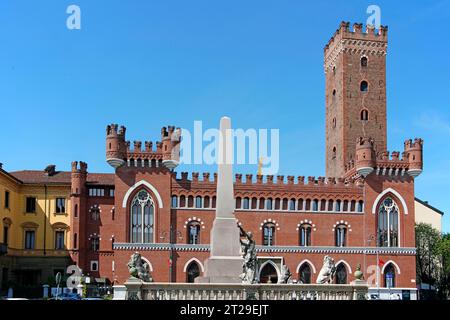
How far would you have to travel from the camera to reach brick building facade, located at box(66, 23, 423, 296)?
216 feet

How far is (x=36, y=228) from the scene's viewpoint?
73250 millimetres

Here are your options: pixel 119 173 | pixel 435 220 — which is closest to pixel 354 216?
pixel 119 173

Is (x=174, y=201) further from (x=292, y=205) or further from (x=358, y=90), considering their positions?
(x=358, y=90)

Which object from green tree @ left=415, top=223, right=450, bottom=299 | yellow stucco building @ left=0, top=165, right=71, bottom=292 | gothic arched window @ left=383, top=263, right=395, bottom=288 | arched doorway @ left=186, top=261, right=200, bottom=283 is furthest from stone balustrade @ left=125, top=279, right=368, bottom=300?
green tree @ left=415, top=223, right=450, bottom=299

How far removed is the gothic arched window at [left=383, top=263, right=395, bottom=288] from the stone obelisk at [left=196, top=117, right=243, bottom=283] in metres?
40.3

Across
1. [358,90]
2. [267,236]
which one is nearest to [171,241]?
[267,236]

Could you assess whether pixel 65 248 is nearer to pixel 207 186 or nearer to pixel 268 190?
pixel 207 186

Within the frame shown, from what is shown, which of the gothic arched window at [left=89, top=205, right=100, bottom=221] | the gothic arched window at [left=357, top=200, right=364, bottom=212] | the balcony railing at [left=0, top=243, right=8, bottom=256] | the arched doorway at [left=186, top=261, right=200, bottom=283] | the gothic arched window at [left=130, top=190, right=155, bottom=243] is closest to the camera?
the balcony railing at [left=0, top=243, right=8, bottom=256]

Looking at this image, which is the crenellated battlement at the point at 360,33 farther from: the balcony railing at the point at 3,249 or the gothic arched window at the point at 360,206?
the balcony railing at the point at 3,249

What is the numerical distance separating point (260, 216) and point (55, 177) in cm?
2472

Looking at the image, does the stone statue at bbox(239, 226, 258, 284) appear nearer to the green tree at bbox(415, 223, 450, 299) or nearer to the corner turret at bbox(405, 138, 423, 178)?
the corner turret at bbox(405, 138, 423, 178)

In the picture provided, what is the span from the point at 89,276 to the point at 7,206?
1106cm
